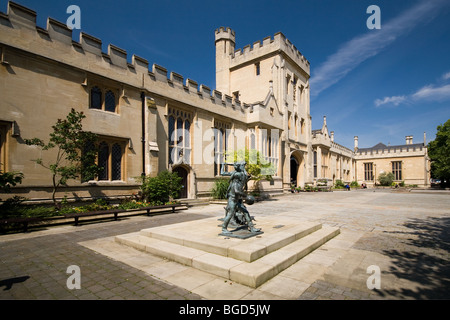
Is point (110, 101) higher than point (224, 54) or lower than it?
lower

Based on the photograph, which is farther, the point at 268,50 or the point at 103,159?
the point at 268,50

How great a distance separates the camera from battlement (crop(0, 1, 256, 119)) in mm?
10086

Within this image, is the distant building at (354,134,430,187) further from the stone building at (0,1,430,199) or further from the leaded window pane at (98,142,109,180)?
the leaded window pane at (98,142,109,180)

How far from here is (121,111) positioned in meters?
13.8

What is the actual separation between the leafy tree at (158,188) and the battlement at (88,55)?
5.82 metres

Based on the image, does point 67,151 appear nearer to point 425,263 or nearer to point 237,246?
point 237,246

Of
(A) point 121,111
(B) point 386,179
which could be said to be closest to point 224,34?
(A) point 121,111

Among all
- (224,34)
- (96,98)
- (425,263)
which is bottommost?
(425,263)

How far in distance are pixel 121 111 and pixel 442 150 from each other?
4916cm

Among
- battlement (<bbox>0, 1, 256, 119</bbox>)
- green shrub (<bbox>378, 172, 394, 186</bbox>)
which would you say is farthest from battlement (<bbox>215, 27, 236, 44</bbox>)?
green shrub (<bbox>378, 172, 394, 186</bbox>)

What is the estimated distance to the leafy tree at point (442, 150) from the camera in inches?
1457

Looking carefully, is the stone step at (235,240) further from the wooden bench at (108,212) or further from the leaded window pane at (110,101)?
the leaded window pane at (110,101)

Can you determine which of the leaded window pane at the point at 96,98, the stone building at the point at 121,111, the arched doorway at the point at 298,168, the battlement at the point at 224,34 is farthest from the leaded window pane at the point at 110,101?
the arched doorway at the point at 298,168
